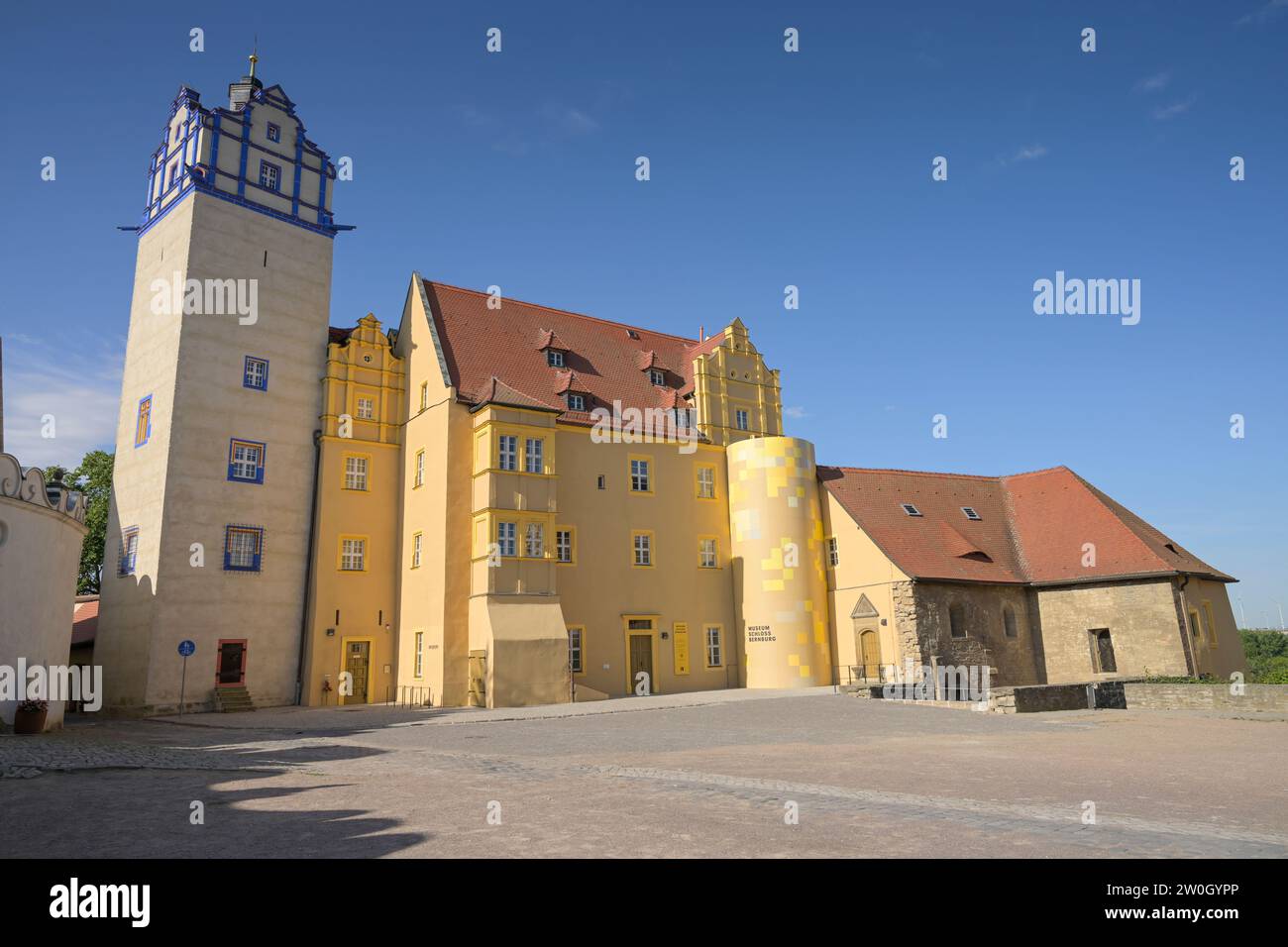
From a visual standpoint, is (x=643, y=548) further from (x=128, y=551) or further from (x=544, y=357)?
(x=128, y=551)

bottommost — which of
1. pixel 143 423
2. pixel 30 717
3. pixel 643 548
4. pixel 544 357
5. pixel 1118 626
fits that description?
pixel 30 717

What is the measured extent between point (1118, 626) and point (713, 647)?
17039mm

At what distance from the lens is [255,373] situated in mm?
34656

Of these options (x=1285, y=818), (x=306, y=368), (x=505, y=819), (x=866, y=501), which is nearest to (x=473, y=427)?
(x=306, y=368)

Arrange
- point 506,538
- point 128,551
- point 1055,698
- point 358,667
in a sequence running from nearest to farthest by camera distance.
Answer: point 1055,698 < point 506,538 < point 128,551 < point 358,667

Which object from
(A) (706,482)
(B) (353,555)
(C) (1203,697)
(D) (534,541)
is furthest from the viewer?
(A) (706,482)

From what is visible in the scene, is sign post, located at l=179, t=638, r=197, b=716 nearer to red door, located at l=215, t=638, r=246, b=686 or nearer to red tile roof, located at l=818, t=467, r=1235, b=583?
red door, located at l=215, t=638, r=246, b=686

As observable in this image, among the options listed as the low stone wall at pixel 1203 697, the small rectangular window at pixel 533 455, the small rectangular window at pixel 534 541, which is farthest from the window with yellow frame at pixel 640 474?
the low stone wall at pixel 1203 697

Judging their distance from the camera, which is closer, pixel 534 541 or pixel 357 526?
pixel 534 541

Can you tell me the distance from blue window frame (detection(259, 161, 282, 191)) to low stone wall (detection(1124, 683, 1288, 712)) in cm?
3814

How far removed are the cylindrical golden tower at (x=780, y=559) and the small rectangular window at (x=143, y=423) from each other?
24521mm

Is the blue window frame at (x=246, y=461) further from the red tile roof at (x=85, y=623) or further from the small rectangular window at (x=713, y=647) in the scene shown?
the small rectangular window at (x=713, y=647)

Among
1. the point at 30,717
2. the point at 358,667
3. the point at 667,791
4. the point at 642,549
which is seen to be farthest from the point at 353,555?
the point at 667,791
